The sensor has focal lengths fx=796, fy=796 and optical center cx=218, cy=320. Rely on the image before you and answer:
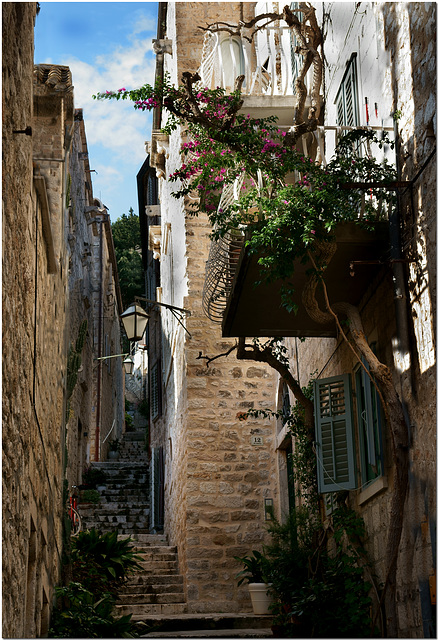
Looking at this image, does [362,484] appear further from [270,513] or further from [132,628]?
[270,513]

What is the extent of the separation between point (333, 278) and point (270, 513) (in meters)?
5.85

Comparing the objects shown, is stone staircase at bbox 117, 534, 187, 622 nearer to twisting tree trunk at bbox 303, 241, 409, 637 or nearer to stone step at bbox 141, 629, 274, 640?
stone step at bbox 141, 629, 274, 640

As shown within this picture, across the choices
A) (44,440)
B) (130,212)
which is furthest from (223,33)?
(130,212)

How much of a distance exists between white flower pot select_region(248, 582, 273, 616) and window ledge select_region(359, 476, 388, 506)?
3.47 m

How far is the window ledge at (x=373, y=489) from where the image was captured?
6.98 meters

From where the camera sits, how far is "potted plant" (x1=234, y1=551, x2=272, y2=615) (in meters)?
10.7

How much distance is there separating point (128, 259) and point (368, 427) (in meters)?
30.5

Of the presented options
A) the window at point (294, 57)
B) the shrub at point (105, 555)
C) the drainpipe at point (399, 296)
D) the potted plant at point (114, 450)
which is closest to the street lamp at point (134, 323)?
the shrub at point (105, 555)

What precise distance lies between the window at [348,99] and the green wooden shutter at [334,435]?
2.76m

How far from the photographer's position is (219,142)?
7.95 meters

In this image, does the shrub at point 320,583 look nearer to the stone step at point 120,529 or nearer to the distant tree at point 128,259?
the stone step at point 120,529

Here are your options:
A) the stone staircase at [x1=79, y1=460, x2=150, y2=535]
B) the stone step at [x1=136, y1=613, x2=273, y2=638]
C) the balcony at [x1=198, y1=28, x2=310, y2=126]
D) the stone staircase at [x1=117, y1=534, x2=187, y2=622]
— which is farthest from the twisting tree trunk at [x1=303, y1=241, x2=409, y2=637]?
the stone staircase at [x1=79, y1=460, x2=150, y2=535]

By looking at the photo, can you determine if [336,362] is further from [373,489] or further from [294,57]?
[294,57]

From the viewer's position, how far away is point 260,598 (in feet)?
35.5
